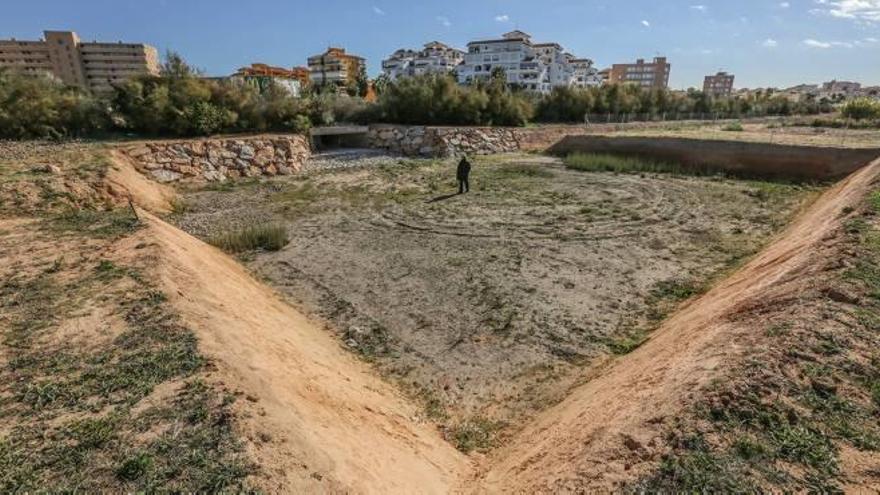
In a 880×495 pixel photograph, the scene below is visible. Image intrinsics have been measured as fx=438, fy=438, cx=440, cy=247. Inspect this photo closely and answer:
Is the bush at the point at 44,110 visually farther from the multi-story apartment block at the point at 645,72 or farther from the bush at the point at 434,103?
the multi-story apartment block at the point at 645,72

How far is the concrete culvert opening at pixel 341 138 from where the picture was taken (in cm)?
2772

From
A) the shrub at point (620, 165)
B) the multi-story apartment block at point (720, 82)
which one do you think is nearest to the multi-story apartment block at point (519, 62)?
the shrub at point (620, 165)

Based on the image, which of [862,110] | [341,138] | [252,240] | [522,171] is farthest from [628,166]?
[862,110]

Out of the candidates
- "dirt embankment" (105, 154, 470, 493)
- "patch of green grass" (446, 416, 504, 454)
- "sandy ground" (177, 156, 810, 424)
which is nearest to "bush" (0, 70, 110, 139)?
"sandy ground" (177, 156, 810, 424)

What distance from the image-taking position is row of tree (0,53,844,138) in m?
18.4

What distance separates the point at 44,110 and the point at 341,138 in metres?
15.2

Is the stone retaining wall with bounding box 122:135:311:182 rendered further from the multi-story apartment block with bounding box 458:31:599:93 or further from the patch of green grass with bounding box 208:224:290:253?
the multi-story apartment block with bounding box 458:31:599:93

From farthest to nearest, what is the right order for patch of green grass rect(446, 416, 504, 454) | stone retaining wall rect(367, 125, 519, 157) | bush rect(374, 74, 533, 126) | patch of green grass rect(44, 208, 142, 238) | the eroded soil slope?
bush rect(374, 74, 533, 126) → stone retaining wall rect(367, 125, 519, 157) → patch of green grass rect(44, 208, 142, 238) → patch of green grass rect(446, 416, 504, 454) → the eroded soil slope

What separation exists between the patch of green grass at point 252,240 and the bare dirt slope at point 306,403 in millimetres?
3276

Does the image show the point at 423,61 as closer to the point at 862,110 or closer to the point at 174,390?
the point at 862,110

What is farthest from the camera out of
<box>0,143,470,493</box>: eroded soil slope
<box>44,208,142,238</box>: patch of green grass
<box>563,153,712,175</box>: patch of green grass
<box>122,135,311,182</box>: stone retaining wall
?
<box>563,153,712,175</box>: patch of green grass

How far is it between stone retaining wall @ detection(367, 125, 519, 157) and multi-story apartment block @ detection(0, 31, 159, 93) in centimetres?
7539

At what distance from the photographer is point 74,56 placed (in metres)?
85.5

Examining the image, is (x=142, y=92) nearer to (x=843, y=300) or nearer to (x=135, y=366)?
(x=135, y=366)
